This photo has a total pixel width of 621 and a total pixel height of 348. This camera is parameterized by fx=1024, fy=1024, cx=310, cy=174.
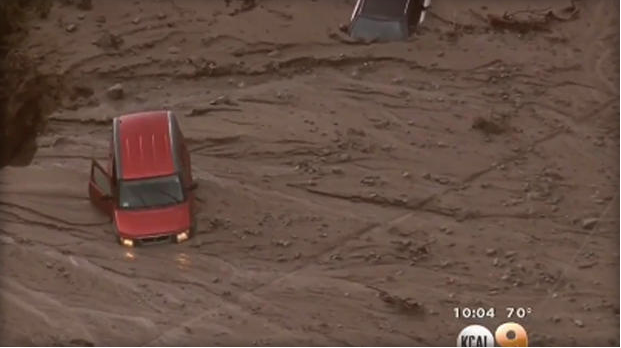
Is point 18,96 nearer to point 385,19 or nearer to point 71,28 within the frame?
point 71,28

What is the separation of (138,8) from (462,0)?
4891mm

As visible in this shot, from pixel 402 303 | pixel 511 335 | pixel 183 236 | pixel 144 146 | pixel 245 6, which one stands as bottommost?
pixel 511 335

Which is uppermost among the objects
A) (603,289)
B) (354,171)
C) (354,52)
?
(354,52)

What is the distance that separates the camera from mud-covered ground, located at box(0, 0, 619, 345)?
38.2ft

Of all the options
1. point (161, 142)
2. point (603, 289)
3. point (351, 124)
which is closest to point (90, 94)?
point (161, 142)

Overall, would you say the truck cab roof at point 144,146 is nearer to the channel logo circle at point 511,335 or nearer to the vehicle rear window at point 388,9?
the vehicle rear window at point 388,9

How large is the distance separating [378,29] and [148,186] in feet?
14.2

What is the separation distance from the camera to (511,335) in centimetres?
1101

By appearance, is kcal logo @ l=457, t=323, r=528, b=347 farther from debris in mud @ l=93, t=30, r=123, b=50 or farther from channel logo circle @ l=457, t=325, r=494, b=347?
debris in mud @ l=93, t=30, r=123, b=50

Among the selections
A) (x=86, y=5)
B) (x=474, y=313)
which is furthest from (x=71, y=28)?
(x=474, y=313)

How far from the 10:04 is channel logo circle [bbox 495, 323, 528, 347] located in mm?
289

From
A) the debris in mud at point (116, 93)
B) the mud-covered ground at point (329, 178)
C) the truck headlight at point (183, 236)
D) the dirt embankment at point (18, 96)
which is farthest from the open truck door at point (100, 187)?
the debris in mud at point (116, 93)

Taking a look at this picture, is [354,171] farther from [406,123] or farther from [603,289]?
[603,289]

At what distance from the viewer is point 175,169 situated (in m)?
12.4
